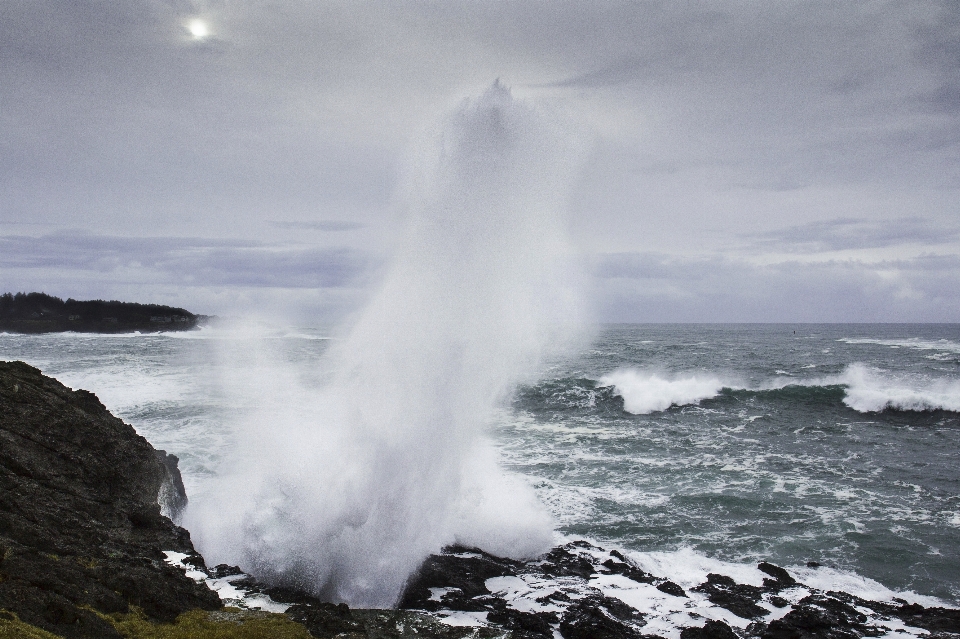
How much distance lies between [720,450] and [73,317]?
103516 mm

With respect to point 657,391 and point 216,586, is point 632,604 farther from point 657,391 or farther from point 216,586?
point 657,391

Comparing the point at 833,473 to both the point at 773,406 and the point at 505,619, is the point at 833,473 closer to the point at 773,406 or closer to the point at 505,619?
the point at 773,406

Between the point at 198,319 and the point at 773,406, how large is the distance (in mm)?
116943

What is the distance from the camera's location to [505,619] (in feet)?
Result: 28.1

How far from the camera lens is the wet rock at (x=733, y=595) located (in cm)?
932

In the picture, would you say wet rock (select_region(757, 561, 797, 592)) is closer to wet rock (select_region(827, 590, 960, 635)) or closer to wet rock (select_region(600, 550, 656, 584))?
wet rock (select_region(827, 590, 960, 635))

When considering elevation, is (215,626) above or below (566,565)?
above

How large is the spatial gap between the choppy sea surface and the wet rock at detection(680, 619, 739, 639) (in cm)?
311

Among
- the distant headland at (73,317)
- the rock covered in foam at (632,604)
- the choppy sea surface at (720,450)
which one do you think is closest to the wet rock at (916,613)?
Answer: the rock covered in foam at (632,604)

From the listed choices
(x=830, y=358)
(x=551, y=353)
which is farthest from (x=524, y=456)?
(x=830, y=358)

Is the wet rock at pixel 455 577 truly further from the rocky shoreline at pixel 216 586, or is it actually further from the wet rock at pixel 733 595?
the wet rock at pixel 733 595

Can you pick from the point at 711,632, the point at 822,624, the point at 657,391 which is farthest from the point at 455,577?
the point at 657,391

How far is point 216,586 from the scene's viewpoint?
343 inches

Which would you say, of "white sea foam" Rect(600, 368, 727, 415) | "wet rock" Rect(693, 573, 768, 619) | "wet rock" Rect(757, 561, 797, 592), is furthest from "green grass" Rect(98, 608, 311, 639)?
"white sea foam" Rect(600, 368, 727, 415)
